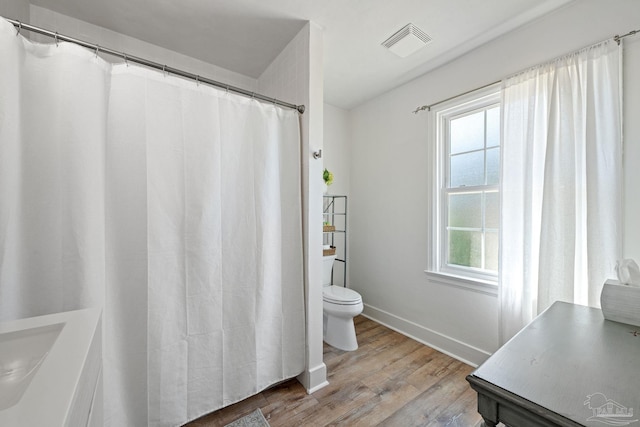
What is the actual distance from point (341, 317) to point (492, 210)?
1.48m

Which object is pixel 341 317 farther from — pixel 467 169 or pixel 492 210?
pixel 467 169

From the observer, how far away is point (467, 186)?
81.2 inches

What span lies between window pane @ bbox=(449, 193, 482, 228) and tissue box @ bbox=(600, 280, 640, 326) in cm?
98

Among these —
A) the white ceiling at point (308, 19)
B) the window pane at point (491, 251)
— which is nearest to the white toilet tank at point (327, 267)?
the window pane at point (491, 251)

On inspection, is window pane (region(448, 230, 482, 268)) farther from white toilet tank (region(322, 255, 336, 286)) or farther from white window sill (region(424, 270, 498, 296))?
white toilet tank (region(322, 255, 336, 286))

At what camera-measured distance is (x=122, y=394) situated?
1.13 meters

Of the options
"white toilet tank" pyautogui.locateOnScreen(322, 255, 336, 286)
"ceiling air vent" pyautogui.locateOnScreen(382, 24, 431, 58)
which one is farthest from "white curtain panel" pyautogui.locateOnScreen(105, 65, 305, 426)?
"ceiling air vent" pyautogui.locateOnScreen(382, 24, 431, 58)

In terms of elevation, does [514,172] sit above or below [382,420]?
above

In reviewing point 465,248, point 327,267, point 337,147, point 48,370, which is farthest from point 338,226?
point 48,370

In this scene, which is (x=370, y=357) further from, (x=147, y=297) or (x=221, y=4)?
(x=221, y=4)

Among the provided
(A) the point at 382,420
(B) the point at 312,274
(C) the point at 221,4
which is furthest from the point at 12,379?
(C) the point at 221,4

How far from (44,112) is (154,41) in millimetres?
1233

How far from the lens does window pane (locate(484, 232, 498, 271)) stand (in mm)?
1895

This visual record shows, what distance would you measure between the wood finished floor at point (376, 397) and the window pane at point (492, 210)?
3.62 ft
